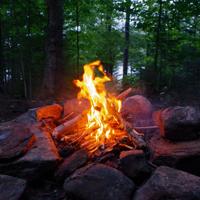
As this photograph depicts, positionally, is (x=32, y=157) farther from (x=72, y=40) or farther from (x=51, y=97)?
(x=72, y=40)

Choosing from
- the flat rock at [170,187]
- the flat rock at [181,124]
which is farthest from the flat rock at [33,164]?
the flat rock at [181,124]

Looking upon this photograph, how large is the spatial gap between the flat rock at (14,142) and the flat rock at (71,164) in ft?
2.32

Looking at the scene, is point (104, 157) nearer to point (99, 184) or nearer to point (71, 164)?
point (71, 164)

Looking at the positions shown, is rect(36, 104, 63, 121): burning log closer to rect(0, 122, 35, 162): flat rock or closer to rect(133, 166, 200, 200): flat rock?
rect(0, 122, 35, 162): flat rock

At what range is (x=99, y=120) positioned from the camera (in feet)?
18.5

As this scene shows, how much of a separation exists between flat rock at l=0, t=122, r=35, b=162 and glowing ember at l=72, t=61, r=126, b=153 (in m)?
0.92

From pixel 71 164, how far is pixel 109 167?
73cm

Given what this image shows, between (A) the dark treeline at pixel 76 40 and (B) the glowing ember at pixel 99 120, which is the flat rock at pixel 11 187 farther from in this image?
(A) the dark treeline at pixel 76 40

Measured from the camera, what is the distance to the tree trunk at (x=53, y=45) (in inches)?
421

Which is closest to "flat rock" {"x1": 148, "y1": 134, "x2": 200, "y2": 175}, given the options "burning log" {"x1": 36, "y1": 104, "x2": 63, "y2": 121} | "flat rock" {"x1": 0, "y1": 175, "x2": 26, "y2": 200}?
"flat rock" {"x1": 0, "y1": 175, "x2": 26, "y2": 200}

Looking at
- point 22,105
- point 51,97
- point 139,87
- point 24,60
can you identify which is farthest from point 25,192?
point 24,60

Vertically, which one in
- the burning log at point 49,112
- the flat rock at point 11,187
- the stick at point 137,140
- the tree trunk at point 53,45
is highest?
the tree trunk at point 53,45

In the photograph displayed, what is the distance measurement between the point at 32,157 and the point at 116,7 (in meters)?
8.67

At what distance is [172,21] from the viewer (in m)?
11.7
